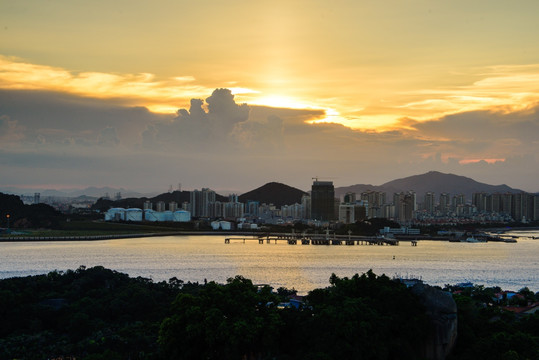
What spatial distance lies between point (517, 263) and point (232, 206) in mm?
58900

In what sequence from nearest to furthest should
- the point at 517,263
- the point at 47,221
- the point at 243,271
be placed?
the point at 243,271 < the point at 517,263 < the point at 47,221

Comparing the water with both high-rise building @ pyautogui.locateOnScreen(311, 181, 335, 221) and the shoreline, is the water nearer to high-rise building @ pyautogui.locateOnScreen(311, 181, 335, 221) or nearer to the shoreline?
the shoreline

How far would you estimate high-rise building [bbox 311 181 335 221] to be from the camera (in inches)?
3339

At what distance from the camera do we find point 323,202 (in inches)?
3346

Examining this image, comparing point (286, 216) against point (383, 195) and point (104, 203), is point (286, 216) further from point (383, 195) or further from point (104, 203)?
point (104, 203)

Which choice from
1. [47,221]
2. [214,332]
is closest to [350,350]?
[214,332]

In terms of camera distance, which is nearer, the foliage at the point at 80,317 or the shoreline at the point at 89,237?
the foliage at the point at 80,317

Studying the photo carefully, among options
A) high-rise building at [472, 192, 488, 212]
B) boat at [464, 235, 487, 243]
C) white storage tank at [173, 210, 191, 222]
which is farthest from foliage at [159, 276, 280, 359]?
high-rise building at [472, 192, 488, 212]

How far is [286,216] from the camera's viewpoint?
3698 inches

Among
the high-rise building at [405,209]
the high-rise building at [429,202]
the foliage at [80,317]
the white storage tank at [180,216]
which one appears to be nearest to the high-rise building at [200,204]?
the white storage tank at [180,216]

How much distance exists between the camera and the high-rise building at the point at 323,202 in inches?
3339

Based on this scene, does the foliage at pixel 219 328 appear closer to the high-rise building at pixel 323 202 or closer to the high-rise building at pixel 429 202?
the high-rise building at pixel 323 202

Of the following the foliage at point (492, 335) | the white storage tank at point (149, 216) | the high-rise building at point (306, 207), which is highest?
the high-rise building at point (306, 207)

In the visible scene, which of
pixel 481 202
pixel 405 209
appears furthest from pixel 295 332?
pixel 481 202
